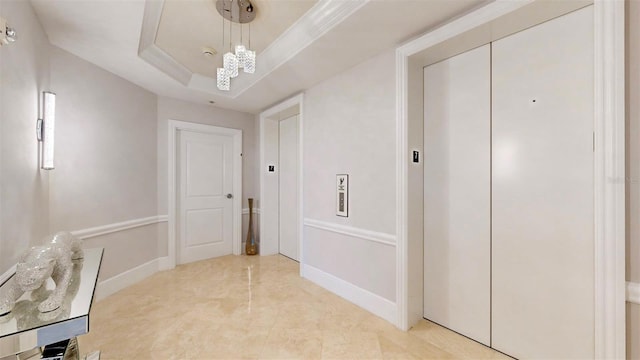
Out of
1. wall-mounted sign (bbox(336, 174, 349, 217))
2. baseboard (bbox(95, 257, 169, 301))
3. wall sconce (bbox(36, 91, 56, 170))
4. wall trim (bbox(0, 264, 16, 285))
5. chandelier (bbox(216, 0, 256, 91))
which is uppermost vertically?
chandelier (bbox(216, 0, 256, 91))

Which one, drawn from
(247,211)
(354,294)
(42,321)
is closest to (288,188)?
(247,211)

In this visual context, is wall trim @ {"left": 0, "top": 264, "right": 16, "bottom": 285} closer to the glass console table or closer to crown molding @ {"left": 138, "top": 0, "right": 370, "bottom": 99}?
the glass console table

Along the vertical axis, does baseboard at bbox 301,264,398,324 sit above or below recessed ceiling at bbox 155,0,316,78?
below

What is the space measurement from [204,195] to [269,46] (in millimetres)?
2483

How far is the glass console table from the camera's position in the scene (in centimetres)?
90

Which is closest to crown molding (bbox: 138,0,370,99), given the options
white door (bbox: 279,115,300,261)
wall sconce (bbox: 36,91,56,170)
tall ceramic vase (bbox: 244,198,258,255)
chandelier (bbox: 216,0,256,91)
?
chandelier (bbox: 216,0,256,91)

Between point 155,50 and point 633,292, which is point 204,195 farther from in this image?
point 633,292

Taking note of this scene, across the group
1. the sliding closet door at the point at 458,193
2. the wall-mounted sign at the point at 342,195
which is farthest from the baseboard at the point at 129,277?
the sliding closet door at the point at 458,193

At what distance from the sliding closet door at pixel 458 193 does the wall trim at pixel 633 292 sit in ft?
2.30

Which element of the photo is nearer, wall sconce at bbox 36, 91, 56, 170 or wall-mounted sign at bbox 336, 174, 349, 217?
wall sconce at bbox 36, 91, 56, 170

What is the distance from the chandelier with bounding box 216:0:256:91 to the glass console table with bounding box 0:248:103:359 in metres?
1.58

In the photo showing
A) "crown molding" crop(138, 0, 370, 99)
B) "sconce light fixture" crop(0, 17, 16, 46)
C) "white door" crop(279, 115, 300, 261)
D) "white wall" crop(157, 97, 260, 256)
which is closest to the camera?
"sconce light fixture" crop(0, 17, 16, 46)

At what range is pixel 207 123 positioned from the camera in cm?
413

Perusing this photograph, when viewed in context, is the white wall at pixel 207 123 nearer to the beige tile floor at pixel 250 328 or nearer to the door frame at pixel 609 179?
the beige tile floor at pixel 250 328
